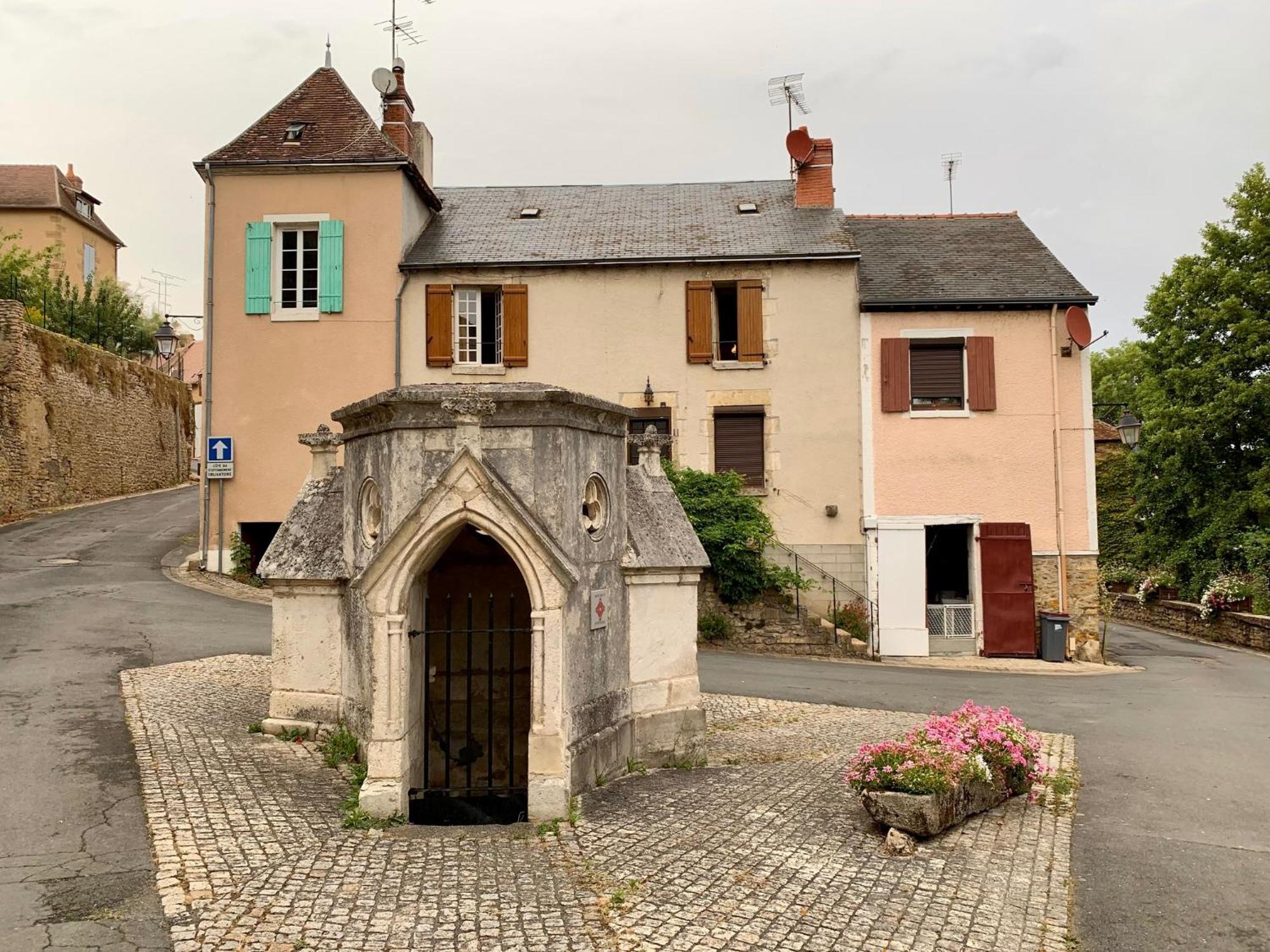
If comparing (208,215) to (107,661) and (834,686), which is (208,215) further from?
(834,686)

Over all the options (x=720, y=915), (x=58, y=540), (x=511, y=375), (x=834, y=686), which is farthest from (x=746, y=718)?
(x=58, y=540)

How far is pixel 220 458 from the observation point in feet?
62.2

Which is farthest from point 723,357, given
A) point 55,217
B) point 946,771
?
point 55,217

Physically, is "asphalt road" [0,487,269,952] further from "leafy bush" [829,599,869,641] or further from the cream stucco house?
"leafy bush" [829,599,869,641]

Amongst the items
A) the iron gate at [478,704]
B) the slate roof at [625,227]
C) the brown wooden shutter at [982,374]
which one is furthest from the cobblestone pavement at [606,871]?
the slate roof at [625,227]

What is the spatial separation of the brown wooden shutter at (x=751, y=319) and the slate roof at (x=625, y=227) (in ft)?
1.97

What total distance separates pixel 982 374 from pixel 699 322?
5545 millimetres

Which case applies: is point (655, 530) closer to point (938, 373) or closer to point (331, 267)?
point (938, 373)

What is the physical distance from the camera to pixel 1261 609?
20625 mm

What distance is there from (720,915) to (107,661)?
916 cm

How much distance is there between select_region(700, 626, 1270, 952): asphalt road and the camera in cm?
541

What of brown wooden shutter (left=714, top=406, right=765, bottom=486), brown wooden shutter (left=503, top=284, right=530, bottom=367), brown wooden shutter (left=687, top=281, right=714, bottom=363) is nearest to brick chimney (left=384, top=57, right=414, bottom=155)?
brown wooden shutter (left=503, top=284, right=530, bottom=367)

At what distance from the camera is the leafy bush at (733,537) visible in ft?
56.6

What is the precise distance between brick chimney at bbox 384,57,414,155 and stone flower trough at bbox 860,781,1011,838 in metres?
18.4
